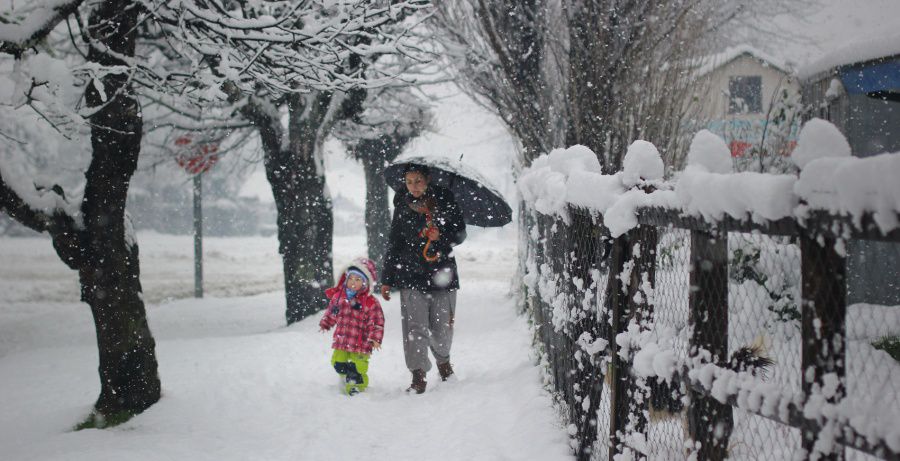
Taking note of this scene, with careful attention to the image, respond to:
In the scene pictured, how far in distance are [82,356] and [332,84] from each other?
5.14 metres

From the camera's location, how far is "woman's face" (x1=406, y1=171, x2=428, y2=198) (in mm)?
5188

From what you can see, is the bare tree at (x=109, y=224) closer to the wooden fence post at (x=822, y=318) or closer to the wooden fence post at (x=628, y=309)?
the wooden fence post at (x=628, y=309)


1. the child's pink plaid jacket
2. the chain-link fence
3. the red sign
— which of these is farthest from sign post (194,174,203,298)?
the chain-link fence

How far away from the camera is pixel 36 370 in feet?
22.5

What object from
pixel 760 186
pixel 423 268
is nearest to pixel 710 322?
pixel 760 186

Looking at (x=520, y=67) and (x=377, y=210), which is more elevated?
(x=520, y=67)

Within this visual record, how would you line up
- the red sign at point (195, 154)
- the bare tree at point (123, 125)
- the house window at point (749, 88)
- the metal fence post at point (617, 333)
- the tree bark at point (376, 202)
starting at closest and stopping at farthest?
the metal fence post at point (617, 333) → the bare tree at point (123, 125) → the red sign at point (195, 154) → the tree bark at point (376, 202) → the house window at point (749, 88)

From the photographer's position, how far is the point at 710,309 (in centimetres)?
182

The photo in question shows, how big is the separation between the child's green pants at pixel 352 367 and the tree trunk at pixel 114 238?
1589 mm

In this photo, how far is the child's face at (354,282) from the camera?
5383 millimetres

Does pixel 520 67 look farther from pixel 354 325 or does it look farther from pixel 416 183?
pixel 354 325

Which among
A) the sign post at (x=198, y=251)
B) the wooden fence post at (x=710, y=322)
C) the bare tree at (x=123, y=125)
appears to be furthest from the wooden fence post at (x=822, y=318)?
the sign post at (x=198, y=251)

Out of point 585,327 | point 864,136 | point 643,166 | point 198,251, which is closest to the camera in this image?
point 643,166

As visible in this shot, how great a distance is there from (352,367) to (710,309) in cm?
403
